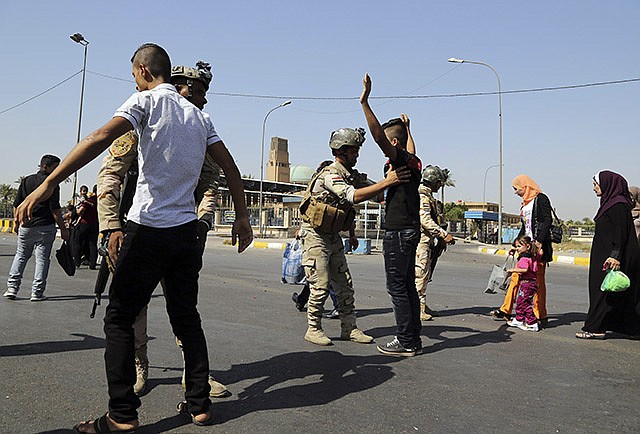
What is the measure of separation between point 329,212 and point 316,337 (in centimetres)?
118

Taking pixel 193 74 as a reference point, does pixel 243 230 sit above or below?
below

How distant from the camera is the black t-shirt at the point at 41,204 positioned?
23.7 feet

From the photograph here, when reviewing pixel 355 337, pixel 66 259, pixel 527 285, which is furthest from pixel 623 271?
pixel 66 259

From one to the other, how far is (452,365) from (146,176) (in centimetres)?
300

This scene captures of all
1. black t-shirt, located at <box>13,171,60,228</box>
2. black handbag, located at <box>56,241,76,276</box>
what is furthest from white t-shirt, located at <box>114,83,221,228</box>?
black t-shirt, located at <box>13,171,60,228</box>

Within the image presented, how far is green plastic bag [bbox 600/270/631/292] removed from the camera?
5.88 meters

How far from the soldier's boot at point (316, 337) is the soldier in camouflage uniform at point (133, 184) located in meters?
1.68

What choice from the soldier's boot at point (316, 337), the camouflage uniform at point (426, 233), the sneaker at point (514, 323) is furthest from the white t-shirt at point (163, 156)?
the sneaker at point (514, 323)

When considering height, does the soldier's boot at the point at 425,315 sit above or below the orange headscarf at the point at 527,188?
below

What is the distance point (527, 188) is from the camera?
22.2ft

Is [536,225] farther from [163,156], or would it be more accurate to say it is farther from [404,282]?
[163,156]

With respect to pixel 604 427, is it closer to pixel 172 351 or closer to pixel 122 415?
pixel 122 415

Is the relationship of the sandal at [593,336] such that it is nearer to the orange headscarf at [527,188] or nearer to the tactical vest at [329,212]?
the orange headscarf at [527,188]

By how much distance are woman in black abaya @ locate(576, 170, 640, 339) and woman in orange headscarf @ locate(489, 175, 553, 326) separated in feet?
1.74
